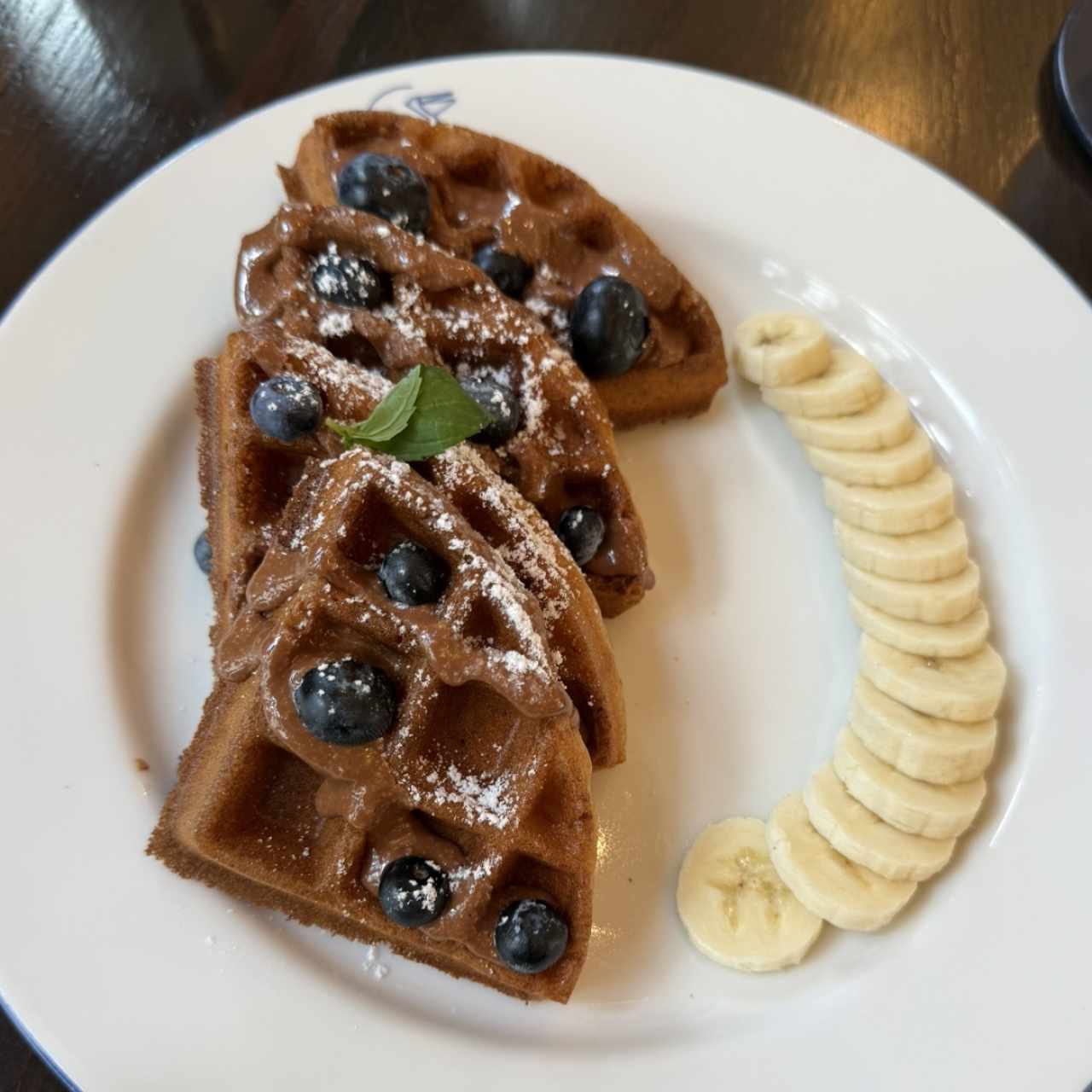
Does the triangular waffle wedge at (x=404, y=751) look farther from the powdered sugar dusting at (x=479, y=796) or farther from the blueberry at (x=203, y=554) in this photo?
the blueberry at (x=203, y=554)

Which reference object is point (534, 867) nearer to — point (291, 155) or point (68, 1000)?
point (68, 1000)

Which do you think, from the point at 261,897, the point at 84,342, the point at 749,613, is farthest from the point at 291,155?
the point at 261,897

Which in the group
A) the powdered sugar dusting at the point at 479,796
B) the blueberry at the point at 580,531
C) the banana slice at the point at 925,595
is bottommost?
the powdered sugar dusting at the point at 479,796

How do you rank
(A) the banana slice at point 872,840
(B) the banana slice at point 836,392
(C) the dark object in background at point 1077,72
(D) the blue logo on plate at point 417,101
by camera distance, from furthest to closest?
1. (C) the dark object in background at point 1077,72
2. (D) the blue logo on plate at point 417,101
3. (B) the banana slice at point 836,392
4. (A) the banana slice at point 872,840

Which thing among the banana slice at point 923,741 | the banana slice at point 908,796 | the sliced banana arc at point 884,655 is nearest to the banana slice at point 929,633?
the sliced banana arc at point 884,655

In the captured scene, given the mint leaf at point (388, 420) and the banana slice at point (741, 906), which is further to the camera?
the banana slice at point (741, 906)

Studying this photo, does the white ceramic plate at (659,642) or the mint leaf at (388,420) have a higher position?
the mint leaf at (388,420)

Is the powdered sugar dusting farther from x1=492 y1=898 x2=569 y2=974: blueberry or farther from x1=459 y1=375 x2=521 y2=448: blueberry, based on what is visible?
x1=459 y1=375 x2=521 y2=448: blueberry
